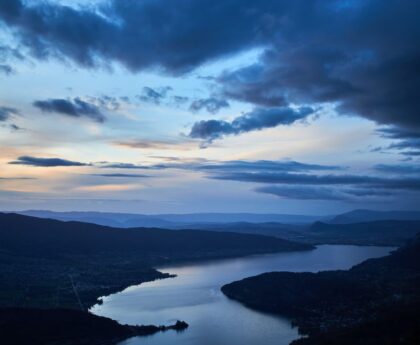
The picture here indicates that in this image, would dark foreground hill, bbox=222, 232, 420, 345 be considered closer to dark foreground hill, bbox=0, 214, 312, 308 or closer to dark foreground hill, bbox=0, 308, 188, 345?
dark foreground hill, bbox=0, 308, 188, 345

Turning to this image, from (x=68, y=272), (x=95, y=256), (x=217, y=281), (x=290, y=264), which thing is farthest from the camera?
(x=95, y=256)

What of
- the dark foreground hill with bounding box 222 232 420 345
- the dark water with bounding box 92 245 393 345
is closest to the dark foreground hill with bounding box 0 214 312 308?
the dark water with bounding box 92 245 393 345

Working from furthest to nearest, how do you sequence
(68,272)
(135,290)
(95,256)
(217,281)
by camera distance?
(95,256)
(68,272)
(217,281)
(135,290)

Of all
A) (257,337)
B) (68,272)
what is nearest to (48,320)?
(257,337)

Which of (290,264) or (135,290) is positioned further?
(290,264)

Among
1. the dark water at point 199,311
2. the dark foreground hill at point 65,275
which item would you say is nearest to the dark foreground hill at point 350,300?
the dark water at point 199,311

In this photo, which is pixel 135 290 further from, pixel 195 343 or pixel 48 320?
pixel 195 343
